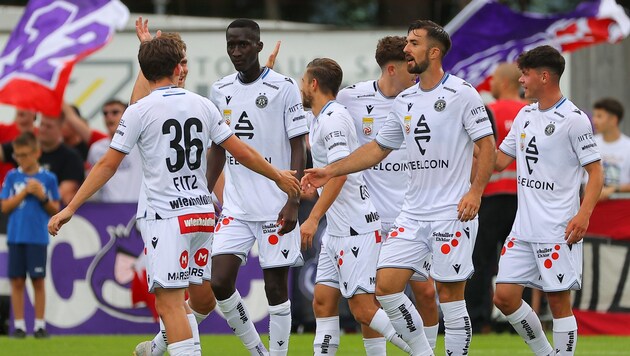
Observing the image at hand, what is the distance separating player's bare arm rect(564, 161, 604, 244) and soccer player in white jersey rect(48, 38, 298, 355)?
7.72ft

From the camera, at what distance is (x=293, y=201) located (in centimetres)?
995

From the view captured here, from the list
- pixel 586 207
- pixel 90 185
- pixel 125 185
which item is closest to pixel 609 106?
pixel 125 185

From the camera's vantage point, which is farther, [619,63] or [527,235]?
[619,63]

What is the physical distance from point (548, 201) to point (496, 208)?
15.1ft

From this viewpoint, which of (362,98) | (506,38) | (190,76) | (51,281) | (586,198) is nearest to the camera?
(586,198)

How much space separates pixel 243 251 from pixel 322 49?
847 cm

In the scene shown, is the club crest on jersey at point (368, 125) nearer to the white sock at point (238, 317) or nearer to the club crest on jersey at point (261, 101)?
the club crest on jersey at point (261, 101)

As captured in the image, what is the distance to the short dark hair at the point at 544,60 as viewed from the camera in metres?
10.2

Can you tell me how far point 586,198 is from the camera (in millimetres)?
9875

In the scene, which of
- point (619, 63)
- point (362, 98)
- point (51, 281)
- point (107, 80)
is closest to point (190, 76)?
point (107, 80)

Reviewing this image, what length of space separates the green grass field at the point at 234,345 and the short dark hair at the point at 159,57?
4417 mm

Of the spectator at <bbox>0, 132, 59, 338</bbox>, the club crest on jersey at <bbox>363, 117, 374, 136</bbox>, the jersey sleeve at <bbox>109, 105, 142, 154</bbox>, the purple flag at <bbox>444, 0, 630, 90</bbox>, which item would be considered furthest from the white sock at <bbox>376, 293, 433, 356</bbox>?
the purple flag at <bbox>444, 0, 630, 90</bbox>

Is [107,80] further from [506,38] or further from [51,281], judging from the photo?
[506,38]

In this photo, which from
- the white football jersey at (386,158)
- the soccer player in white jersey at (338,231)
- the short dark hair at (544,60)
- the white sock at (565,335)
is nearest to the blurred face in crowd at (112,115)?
the white football jersey at (386,158)
